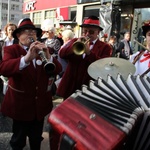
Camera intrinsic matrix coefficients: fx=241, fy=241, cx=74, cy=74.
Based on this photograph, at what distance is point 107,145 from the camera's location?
3.35 feet

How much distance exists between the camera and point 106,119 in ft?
3.69

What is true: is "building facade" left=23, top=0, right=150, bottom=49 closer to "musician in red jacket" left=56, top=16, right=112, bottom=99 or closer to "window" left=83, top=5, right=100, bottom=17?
"window" left=83, top=5, right=100, bottom=17

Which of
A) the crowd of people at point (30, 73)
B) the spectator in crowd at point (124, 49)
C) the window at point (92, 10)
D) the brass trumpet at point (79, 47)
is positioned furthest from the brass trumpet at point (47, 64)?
the window at point (92, 10)

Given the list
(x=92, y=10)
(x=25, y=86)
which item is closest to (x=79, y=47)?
(x=25, y=86)

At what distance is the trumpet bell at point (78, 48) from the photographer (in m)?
2.36

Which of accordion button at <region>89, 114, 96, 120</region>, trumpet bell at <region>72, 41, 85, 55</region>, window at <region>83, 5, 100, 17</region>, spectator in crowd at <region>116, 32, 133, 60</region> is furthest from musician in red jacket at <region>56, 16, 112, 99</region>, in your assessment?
window at <region>83, 5, 100, 17</region>

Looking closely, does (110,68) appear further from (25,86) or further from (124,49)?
(124,49)

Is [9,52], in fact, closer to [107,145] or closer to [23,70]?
[23,70]

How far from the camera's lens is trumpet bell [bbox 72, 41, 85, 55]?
2.36 meters

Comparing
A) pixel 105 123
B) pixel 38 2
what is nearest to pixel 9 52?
pixel 105 123

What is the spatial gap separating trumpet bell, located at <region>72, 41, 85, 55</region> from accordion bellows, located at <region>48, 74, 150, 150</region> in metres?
1.07

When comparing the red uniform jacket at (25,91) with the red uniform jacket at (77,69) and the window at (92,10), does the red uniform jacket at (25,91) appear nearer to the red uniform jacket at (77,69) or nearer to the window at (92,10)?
the red uniform jacket at (77,69)

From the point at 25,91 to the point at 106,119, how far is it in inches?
50.7

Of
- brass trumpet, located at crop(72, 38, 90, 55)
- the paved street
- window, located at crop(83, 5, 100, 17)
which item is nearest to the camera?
brass trumpet, located at crop(72, 38, 90, 55)
